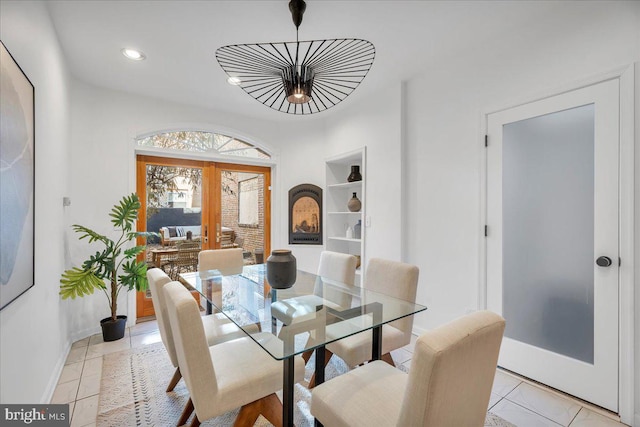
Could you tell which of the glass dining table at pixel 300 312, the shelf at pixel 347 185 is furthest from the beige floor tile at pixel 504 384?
the shelf at pixel 347 185

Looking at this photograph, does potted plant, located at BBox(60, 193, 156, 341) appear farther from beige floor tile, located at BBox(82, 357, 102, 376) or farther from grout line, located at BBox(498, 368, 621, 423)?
grout line, located at BBox(498, 368, 621, 423)

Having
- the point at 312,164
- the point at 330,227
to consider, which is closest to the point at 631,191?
the point at 330,227

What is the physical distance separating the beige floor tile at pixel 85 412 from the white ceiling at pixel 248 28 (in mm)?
2800

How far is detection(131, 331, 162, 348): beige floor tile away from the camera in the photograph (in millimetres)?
2980

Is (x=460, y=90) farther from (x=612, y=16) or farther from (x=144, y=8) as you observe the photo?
(x=144, y=8)

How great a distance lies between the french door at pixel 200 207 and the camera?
3.76m

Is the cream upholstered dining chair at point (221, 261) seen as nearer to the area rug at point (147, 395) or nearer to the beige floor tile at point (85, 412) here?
the area rug at point (147, 395)

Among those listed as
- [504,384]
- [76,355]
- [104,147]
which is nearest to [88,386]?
[76,355]

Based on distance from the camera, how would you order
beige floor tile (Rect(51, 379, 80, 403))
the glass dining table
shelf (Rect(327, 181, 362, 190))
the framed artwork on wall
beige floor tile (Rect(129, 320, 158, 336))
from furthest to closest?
shelf (Rect(327, 181, 362, 190)), beige floor tile (Rect(129, 320, 158, 336)), beige floor tile (Rect(51, 379, 80, 403)), the glass dining table, the framed artwork on wall

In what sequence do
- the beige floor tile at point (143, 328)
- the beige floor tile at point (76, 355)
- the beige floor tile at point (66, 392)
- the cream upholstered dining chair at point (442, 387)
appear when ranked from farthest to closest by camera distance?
the beige floor tile at point (143, 328), the beige floor tile at point (76, 355), the beige floor tile at point (66, 392), the cream upholstered dining chair at point (442, 387)

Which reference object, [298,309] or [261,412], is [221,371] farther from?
[298,309]

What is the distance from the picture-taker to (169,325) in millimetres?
1752

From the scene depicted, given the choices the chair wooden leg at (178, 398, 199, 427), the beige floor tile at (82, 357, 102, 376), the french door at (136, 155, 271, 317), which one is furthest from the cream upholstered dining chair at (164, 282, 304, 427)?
the french door at (136, 155, 271, 317)

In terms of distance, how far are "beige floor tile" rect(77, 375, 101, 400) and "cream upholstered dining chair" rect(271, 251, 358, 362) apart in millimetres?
1565
